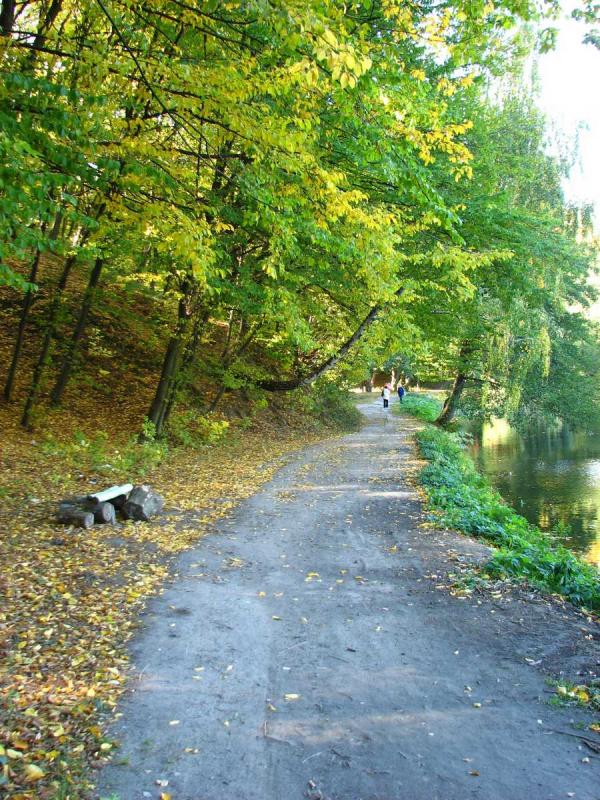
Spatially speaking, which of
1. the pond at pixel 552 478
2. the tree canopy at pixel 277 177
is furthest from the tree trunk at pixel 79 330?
the pond at pixel 552 478

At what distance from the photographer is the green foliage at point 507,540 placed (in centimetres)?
595

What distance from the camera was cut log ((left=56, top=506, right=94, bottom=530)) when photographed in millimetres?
6738

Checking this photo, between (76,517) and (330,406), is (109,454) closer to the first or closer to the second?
(76,517)

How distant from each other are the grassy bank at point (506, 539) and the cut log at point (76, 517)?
451 cm

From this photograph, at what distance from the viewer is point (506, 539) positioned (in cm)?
779

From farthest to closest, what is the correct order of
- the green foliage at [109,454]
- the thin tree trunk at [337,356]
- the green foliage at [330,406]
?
the green foliage at [330,406]
the thin tree trunk at [337,356]
the green foliage at [109,454]

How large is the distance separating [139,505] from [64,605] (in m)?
2.67

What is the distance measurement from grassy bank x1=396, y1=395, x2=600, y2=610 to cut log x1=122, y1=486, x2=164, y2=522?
13.2ft

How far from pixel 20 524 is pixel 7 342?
9.42m

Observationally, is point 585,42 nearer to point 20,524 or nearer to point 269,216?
point 269,216

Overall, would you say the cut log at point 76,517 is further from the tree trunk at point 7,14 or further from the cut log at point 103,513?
the tree trunk at point 7,14

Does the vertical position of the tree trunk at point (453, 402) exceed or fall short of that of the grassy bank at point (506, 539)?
it exceeds it

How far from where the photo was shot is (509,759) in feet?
10.5

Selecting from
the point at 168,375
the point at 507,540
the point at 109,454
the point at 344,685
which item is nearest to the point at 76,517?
the point at 109,454
